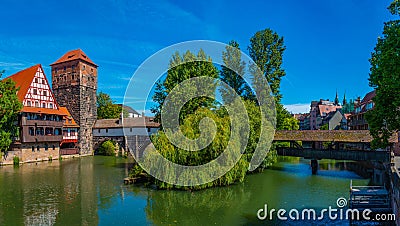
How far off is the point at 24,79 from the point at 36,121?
5.69m

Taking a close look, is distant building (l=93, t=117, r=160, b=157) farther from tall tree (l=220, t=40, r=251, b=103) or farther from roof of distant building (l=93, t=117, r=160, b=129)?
tall tree (l=220, t=40, r=251, b=103)

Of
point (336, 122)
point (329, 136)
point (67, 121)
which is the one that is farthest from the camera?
point (336, 122)

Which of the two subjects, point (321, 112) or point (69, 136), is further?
point (321, 112)

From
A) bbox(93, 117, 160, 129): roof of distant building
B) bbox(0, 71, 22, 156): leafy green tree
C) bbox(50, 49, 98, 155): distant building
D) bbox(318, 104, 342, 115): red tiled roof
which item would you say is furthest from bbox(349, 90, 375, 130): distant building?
bbox(0, 71, 22, 156): leafy green tree

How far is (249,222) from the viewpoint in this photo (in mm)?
13531

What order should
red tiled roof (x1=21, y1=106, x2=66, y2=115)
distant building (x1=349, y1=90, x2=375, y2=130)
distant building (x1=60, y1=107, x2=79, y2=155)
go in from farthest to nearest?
distant building (x1=60, y1=107, x2=79, y2=155) < distant building (x1=349, y1=90, x2=375, y2=130) < red tiled roof (x1=21, y1=106, x2=66, y2=115)

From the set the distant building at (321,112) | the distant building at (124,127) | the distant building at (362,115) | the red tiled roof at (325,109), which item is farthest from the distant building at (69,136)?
the red tiled roof at (325,109)

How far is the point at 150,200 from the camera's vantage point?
17.7 m

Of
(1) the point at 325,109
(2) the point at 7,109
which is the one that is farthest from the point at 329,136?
(1) the point at 325,109

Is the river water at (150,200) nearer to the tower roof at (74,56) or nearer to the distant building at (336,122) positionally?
the tower roof at (74,56)

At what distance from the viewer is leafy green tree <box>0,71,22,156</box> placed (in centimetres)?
3206

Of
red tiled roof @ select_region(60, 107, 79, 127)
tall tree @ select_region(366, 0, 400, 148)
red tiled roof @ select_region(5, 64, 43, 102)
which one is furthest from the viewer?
red tiled roof @ select_region(60, 107, 79, 127)

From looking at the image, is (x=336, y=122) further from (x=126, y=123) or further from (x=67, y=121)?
(x=67, y=121)

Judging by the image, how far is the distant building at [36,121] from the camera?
3528 centimetres
